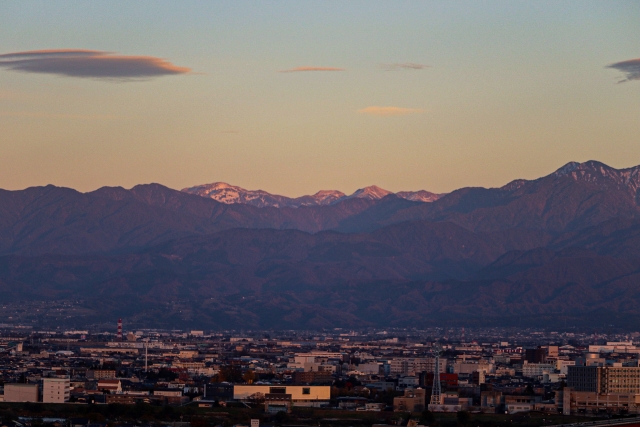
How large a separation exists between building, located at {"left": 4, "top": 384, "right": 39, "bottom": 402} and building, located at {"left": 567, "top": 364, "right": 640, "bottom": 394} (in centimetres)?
3200

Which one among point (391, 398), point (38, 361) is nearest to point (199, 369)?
point (38, 361)

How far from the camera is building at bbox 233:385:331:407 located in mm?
104375

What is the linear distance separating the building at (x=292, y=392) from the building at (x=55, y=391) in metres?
10.6

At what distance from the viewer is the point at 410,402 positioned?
97500 mm

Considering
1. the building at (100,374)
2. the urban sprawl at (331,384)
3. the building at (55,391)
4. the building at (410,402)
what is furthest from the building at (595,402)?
the building at (100,374)

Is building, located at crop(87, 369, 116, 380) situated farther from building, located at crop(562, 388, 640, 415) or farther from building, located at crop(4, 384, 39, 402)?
building, located at crop(562, 388, 640, 415)

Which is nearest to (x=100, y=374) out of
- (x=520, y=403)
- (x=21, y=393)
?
(x=21, y=393)

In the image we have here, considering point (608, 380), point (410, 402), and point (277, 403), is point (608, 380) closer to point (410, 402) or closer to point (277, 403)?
point (410, 402)

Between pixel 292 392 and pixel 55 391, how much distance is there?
49.3 ft

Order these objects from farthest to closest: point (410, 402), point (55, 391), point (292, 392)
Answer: point (292, 392) < point (55, 391) < point (410, 402)

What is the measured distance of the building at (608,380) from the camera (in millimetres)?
95375

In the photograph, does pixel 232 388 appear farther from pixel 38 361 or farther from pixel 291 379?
pixel 38 361

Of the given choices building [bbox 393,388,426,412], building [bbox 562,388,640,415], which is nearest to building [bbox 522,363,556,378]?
building [bbox 393,388,426,412]

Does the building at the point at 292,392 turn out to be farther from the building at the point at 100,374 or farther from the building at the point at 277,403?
the building at the point at 100,374
